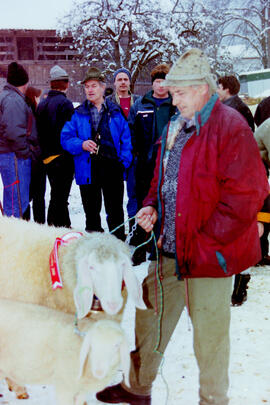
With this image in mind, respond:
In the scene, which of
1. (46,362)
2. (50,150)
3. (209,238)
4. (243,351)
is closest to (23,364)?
(46,362)

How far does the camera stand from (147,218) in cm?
238

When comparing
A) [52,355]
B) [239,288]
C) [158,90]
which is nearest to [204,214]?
[52,355]

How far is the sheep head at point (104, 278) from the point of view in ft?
6.66

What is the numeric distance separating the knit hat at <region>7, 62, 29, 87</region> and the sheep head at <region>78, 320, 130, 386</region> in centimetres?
347

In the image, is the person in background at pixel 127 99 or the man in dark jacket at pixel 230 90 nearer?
the man in dark jacket at pixel 230 90

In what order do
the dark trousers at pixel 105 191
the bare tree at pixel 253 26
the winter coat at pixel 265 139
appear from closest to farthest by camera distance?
the winter coat at pixel 265 139
the dark trousers at pixel 105 191
the bare tree at pixel 253 26

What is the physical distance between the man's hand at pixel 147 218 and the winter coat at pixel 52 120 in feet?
9.43

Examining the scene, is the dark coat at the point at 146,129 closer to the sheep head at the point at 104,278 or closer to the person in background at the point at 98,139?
the person in background at the point at 98,139

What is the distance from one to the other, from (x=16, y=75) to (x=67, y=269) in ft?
10.0

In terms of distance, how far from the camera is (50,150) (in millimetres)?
5086

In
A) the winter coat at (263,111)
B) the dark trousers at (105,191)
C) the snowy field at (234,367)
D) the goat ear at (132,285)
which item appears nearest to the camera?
the goat ear at (132,285)

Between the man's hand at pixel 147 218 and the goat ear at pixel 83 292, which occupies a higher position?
the man's hand at pixel 147 218

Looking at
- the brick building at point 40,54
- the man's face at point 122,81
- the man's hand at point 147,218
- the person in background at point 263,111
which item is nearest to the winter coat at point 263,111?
the person in background at point 263,111

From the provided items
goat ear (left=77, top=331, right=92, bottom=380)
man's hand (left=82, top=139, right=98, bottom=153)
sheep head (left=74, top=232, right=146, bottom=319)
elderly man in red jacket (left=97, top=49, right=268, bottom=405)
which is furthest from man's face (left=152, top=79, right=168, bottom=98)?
goat ear (left=77, top=331, right=92, bottom=380)
